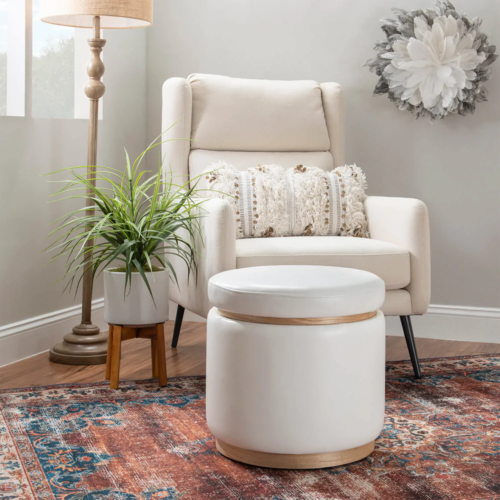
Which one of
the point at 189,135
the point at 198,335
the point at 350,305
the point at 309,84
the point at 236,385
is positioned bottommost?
the point at 198,335

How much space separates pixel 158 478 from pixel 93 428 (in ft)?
1.26

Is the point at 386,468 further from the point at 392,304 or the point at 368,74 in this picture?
the point at 368,74

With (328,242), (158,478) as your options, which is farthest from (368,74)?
(158,478)

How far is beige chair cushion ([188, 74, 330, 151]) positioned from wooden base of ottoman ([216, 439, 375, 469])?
1.50m

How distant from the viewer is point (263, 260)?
7.36 feet

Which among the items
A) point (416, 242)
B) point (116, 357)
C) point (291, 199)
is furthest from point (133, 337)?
point (416, 242)

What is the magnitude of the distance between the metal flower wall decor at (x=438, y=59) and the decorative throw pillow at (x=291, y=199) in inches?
21.5

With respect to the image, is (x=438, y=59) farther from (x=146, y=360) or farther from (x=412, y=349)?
(x=146, y=360)

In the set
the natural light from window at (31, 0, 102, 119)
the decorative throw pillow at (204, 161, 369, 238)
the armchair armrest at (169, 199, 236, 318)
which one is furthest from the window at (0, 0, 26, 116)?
the armchair armrest at (169, 199, 236, 318)

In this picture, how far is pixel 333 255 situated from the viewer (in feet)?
7.45

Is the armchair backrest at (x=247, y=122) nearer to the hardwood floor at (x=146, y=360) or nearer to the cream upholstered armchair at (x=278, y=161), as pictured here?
the cream upholstered armchair at (x=278, y=161)

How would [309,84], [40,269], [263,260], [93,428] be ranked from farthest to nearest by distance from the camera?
[309,84]
[40,269]
[263,260]
[93,428]

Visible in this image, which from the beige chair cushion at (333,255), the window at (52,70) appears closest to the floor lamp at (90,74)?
the window at (52,70)

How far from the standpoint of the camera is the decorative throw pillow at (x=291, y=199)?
2498 millimetres
